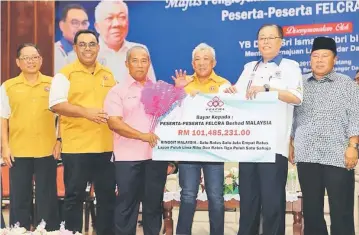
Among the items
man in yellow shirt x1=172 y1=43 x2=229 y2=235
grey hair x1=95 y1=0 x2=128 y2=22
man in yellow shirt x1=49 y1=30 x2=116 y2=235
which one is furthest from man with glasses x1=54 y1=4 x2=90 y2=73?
man in yellow shirt x1=172 y1=43 x2=229 y2=235

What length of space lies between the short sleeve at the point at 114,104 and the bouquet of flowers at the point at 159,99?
0.54 ft

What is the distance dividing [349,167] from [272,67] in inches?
31.2

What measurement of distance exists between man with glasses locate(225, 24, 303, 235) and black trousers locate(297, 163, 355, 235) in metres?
0.16

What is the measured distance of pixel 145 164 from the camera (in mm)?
3490

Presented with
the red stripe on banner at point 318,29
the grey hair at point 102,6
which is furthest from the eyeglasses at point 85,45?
the red stripe on banner at point 318,29

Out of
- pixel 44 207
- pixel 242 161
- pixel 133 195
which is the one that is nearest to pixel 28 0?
pixel 44 207

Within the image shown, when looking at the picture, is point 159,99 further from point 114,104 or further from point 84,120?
point 84,120

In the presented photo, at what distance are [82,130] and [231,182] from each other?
4.89 ft

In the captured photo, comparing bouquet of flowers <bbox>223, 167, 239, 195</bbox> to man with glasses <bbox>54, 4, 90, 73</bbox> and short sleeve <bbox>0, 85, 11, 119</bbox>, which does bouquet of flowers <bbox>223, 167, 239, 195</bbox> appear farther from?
man with glasses <bbox>54, 4, 90, 73</bbox>

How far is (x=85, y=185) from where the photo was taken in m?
3.62

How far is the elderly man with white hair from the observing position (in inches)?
222

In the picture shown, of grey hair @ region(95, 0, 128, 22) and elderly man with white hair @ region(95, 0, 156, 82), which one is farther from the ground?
grey hair @ region(95, 0, 128, 22)

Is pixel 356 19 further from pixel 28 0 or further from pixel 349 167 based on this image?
pixel 28 0

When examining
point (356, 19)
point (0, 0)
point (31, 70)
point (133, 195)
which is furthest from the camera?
point (0, 0)
